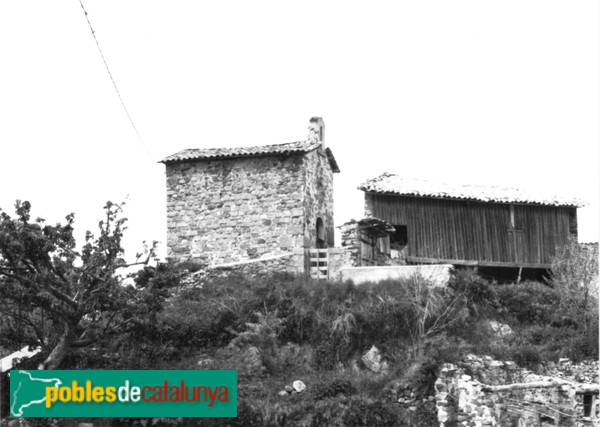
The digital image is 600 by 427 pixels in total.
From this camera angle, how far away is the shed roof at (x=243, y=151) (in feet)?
111

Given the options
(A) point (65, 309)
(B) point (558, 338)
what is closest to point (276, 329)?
(A) point (65, 309)

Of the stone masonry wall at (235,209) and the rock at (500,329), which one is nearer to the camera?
the rock at (500,329)

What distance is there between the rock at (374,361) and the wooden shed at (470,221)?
32.5 feet

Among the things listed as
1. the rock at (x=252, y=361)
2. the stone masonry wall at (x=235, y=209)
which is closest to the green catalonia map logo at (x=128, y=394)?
the rock at (x=252, y=361)

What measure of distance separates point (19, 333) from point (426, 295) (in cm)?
1237

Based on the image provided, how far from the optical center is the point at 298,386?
2483 cm

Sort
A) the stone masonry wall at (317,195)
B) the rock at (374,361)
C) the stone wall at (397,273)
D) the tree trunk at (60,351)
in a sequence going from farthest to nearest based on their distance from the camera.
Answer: the stone masonry wall at (317,195) < the stone wall at (397,273) < the rock at (374,361) < the tree trunk at (60,351)

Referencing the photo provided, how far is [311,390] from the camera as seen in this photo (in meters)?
24.5

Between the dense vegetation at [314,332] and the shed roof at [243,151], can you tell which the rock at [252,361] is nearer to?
the dense vegetation at [314,332]

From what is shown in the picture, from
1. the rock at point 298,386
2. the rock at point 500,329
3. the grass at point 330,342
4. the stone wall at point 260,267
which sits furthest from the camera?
the stone wall at point 260,267

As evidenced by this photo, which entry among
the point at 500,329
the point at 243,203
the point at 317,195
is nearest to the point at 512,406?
the point at 500,329

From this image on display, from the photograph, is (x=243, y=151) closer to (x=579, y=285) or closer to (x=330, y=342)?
(x=330, y=342)

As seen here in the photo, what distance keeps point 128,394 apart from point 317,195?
1610cm

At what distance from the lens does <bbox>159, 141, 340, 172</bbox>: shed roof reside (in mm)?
33719
